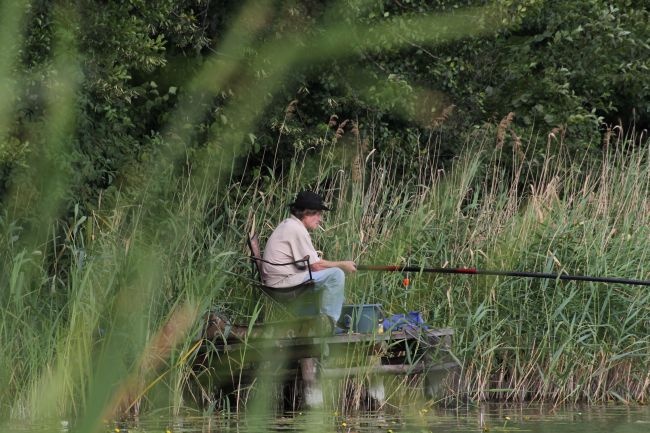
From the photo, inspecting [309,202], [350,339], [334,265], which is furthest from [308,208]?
[350,339]

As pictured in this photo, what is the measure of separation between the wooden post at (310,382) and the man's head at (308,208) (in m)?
0.87

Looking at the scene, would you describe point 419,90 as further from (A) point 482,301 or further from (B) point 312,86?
(A) point 482,301

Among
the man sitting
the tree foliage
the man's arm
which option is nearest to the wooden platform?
the man sitting

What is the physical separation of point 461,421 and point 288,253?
1.41 metres

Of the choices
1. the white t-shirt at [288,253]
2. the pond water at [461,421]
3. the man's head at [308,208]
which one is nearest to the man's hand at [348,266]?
the white t-shirt at [288,253]

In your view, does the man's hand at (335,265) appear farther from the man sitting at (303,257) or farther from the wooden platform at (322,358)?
the wooden platform at (322,358)

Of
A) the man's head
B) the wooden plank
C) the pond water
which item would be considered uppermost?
the man's head

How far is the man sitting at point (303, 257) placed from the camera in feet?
22.5

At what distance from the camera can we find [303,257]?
7.08 metres

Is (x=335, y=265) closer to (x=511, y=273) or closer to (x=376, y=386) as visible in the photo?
(x=376, y=386)

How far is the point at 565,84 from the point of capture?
11.3m

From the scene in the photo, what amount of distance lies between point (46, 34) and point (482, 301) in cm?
314

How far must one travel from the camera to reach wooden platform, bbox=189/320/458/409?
21.5 feet

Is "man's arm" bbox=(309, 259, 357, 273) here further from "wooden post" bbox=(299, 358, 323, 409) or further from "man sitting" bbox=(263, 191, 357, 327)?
"wooden post" bbox=(299, 358, 323, 409)
